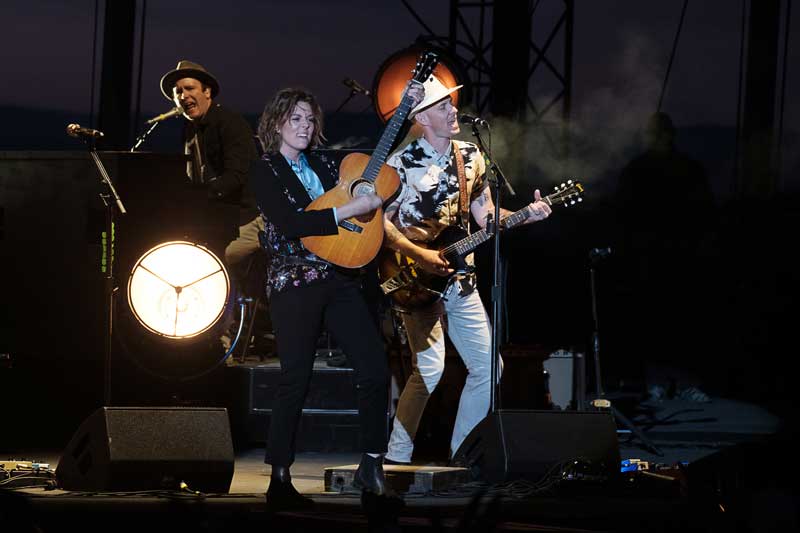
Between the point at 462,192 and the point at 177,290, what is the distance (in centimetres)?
241

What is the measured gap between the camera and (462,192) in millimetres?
5910

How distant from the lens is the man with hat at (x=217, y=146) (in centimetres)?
807

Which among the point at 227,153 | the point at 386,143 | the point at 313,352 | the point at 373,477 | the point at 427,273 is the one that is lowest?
the point at 373,477

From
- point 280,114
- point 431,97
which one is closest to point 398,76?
point 431,97

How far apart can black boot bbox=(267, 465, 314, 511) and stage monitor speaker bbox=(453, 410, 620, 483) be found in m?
1.08

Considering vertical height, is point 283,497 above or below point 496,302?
below

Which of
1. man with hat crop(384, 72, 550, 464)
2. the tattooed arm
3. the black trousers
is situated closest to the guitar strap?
man with hat crop(384, 72, 550, 464)

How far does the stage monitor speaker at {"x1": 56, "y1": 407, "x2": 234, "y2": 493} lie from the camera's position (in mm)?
4980

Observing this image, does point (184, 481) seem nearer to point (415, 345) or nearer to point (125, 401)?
point (415, 345)

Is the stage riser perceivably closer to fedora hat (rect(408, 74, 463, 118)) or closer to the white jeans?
the white jeans

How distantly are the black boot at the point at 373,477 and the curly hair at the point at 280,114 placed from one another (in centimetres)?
146

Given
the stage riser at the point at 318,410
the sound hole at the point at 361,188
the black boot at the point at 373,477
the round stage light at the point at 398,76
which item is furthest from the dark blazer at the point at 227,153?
the black boot at the point at 373,477

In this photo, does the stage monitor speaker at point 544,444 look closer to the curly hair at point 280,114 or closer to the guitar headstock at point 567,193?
the guitar headstock at point 567,193

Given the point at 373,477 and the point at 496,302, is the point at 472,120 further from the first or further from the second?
the point at 373,477
